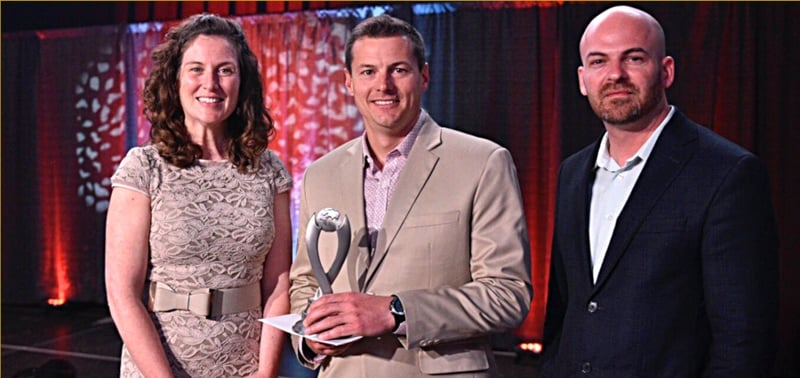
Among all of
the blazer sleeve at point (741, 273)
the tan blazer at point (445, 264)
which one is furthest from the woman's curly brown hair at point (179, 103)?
the blazer sleeve at point (741, 273)

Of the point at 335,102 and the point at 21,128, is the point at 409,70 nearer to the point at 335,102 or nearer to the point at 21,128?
the point at 335,102

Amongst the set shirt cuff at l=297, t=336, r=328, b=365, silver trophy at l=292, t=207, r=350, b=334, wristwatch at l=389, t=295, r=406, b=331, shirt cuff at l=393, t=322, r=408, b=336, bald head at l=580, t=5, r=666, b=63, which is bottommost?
shirt cuff at l=297, t=336, r=328, b=365

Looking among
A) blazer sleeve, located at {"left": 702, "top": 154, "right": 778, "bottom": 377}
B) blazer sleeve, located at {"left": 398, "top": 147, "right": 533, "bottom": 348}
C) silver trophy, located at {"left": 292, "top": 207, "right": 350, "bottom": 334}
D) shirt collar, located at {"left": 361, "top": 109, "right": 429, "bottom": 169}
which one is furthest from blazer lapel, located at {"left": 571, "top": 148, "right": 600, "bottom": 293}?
silver trophy, located at {"left": 292, "top": 207, "right": 350, "bottom": 334}

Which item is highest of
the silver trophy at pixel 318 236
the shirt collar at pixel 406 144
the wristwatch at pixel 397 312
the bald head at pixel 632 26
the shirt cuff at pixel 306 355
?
the bald head at pixel 632 26

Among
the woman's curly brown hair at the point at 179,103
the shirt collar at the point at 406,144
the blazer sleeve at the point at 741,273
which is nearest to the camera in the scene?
the blazer sleeve at the point at 741,273

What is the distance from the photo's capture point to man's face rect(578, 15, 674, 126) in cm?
178

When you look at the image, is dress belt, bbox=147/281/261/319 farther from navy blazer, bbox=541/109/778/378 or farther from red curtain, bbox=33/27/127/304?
red curtain, bbox=33/27/127/304

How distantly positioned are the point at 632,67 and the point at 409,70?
50 cm

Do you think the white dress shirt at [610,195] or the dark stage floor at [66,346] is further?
the dark stage floor at [66,346]

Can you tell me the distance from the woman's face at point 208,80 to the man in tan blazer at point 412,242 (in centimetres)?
32

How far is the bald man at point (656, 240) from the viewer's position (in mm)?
1612

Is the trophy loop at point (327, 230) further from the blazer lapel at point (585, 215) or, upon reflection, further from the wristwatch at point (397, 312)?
the blazer lapel at point (585, 215)

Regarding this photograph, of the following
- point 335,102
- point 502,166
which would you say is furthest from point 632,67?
point 335,102

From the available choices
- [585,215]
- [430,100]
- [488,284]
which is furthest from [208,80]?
[430,100]
